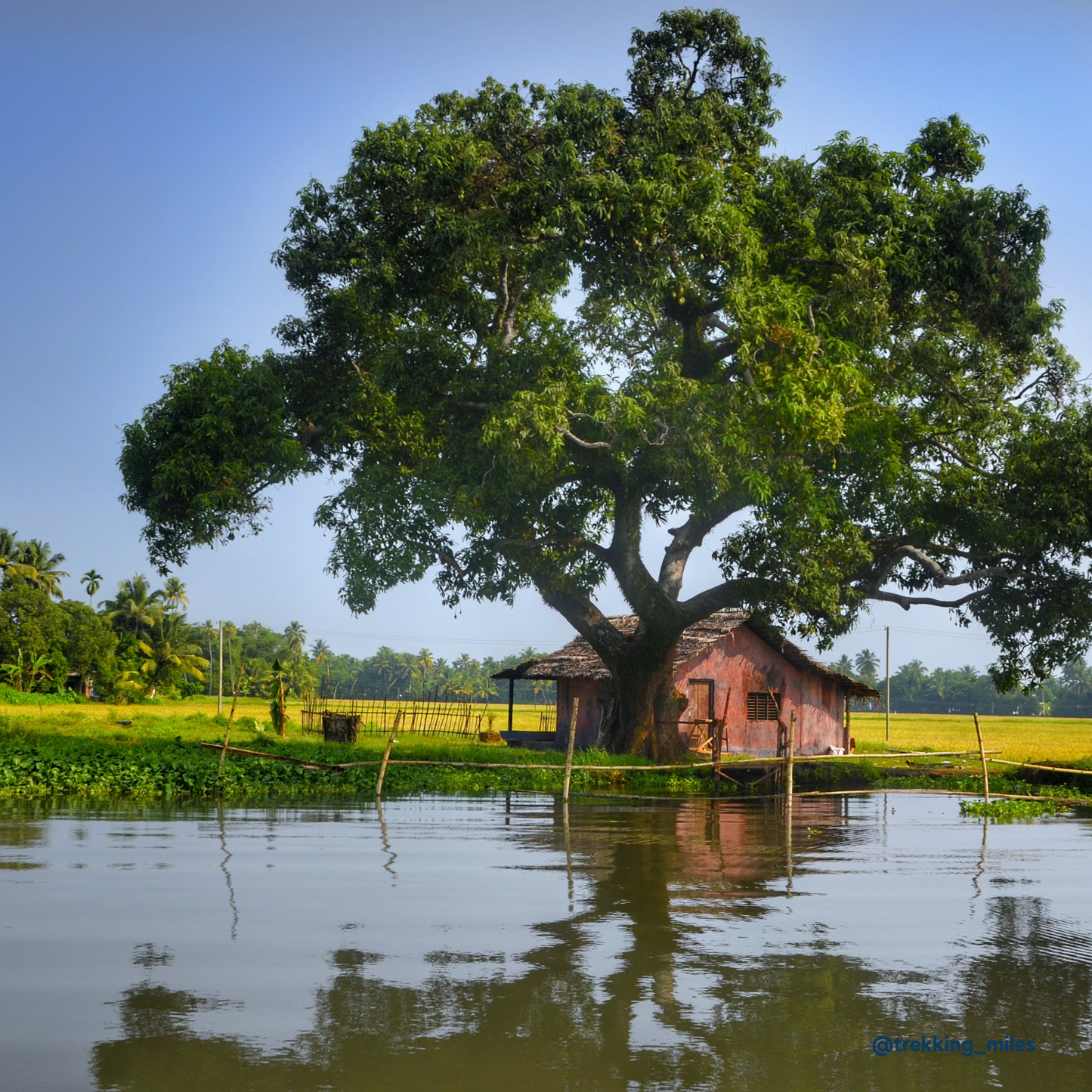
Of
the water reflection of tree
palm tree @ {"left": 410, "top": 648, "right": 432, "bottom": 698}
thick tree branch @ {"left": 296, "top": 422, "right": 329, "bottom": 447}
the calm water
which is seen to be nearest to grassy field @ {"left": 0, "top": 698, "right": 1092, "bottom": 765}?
thick tree branch @ {"left": 296, "top": 422, "right": 329, "bottom": 447}

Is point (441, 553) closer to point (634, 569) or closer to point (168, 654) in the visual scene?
point (634, 569)

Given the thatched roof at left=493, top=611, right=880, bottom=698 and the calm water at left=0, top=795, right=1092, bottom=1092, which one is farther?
the thatched roof at left=493, top=611, right=880, bottom=698

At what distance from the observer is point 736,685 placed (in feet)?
109

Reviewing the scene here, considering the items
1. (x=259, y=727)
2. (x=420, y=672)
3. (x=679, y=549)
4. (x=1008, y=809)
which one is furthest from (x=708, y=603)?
(x=420, y=672)

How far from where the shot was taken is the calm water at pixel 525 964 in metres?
6.04

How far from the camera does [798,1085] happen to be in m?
5.82

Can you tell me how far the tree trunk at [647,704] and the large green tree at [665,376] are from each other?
0.23 metres

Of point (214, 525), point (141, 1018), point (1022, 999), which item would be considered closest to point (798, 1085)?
point (1022, 999)

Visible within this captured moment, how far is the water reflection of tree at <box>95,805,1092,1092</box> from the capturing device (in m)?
5.87

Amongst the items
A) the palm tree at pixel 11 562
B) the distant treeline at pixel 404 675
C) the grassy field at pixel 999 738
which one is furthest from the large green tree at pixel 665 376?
the distant treeline at pixel 404 675

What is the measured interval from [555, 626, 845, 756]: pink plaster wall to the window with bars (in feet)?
0.50

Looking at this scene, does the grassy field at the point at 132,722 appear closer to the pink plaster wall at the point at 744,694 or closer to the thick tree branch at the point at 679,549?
the pink plaster wall at the point at 744,694

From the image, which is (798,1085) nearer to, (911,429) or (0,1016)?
(0,1016)

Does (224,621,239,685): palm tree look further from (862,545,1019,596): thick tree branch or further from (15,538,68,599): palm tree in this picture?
(862,545,1019,596): thick tree branch
